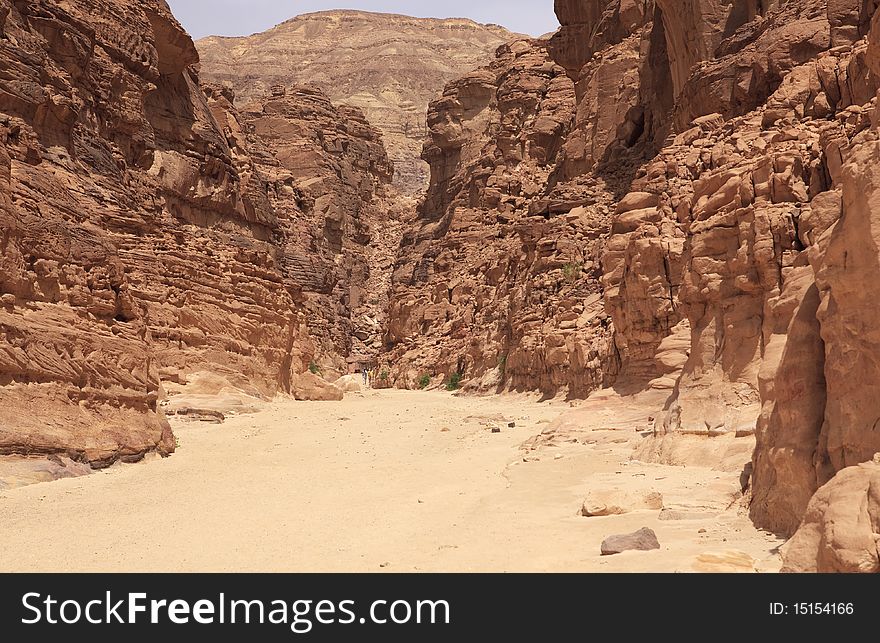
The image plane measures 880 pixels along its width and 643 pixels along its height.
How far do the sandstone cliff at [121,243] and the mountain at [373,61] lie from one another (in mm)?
75808

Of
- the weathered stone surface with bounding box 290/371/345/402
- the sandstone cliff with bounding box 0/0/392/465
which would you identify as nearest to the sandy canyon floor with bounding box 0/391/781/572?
the sandstone cliff with bounding box 0/0/392/465

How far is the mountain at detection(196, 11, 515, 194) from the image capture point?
5015 inches

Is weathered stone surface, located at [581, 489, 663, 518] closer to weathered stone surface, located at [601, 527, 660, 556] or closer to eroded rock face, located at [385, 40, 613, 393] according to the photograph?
weathered stone surface, located at [601, 527, 660, 556]

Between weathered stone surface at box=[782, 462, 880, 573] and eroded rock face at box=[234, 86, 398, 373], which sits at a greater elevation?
eroded rock face at box=[234, 86, 398, 373]

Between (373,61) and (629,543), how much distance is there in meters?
152

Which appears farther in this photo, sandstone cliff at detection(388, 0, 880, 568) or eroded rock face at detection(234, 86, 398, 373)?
eroded rock face at detection(234, 86, 398, 373)

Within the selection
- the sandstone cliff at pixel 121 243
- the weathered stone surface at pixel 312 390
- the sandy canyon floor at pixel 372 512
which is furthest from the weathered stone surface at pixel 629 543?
the weathered stone surface at pixel 312 390

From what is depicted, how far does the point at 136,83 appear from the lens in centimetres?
2766

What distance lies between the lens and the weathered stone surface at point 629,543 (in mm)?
5172

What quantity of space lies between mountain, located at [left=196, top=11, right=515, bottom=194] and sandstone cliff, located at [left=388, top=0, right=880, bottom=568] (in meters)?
68.5

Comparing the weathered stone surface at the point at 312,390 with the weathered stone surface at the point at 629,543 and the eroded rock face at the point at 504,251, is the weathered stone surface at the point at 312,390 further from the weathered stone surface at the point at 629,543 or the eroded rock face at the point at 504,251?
the weathered stone surface at the point at 629,543

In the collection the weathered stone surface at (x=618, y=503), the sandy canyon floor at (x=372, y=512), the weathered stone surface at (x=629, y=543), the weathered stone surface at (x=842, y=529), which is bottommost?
the sandy canyon floor at (x=372, y=512)

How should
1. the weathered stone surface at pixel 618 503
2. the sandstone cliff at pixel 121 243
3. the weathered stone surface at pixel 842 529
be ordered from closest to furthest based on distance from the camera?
the weathered stone surface at pixel 842 529 < the weathered stone surface at pixel 618 503 < the sandstone cliff at pixel 121 243

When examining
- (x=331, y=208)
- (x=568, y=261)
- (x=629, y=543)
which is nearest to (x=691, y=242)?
(x=629, y=543)
